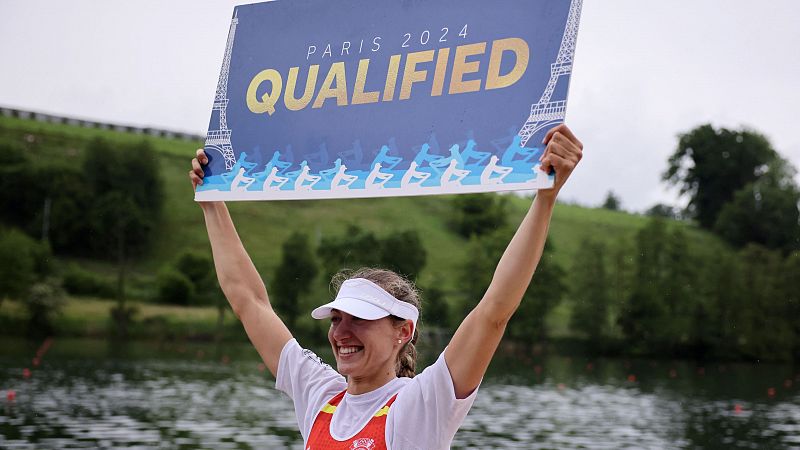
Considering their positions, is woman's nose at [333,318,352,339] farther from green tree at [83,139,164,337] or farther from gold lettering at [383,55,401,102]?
green tree at [83,139,164,337]

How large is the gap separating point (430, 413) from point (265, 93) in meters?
1.68

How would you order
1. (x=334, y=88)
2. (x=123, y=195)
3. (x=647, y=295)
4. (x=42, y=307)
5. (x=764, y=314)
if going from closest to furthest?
(x=334, y=88), (x=42, y=307), (x=764, y=314), (x=647, y=295), (x=123, y=195)

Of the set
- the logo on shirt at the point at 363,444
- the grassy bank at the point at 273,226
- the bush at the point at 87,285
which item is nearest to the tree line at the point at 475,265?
the bush at the point at 87,285

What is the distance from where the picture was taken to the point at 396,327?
3.88 metres

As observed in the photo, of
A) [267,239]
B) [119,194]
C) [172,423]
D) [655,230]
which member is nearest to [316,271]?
[267,239]

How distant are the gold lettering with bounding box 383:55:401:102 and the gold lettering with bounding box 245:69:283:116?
0.60 metres

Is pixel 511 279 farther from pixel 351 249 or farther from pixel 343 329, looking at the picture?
pixel 351 249

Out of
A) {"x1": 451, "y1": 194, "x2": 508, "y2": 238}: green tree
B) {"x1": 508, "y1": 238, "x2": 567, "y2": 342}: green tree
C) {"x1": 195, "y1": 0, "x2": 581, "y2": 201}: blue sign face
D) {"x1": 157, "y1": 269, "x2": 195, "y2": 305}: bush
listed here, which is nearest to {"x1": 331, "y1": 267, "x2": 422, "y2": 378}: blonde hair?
{"x1": 195, "y1": 0, "x2": 581, "y2": 201}: blue sign face

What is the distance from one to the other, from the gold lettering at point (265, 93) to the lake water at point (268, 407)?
18.2 m

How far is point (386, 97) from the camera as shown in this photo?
404 cm

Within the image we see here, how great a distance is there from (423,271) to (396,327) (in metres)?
79.3

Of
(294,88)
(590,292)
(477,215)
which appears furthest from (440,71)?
(477,215)

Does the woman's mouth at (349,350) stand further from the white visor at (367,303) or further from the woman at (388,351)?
the white visor at (367,303)

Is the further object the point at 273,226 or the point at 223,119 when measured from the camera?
the point at 273,226
